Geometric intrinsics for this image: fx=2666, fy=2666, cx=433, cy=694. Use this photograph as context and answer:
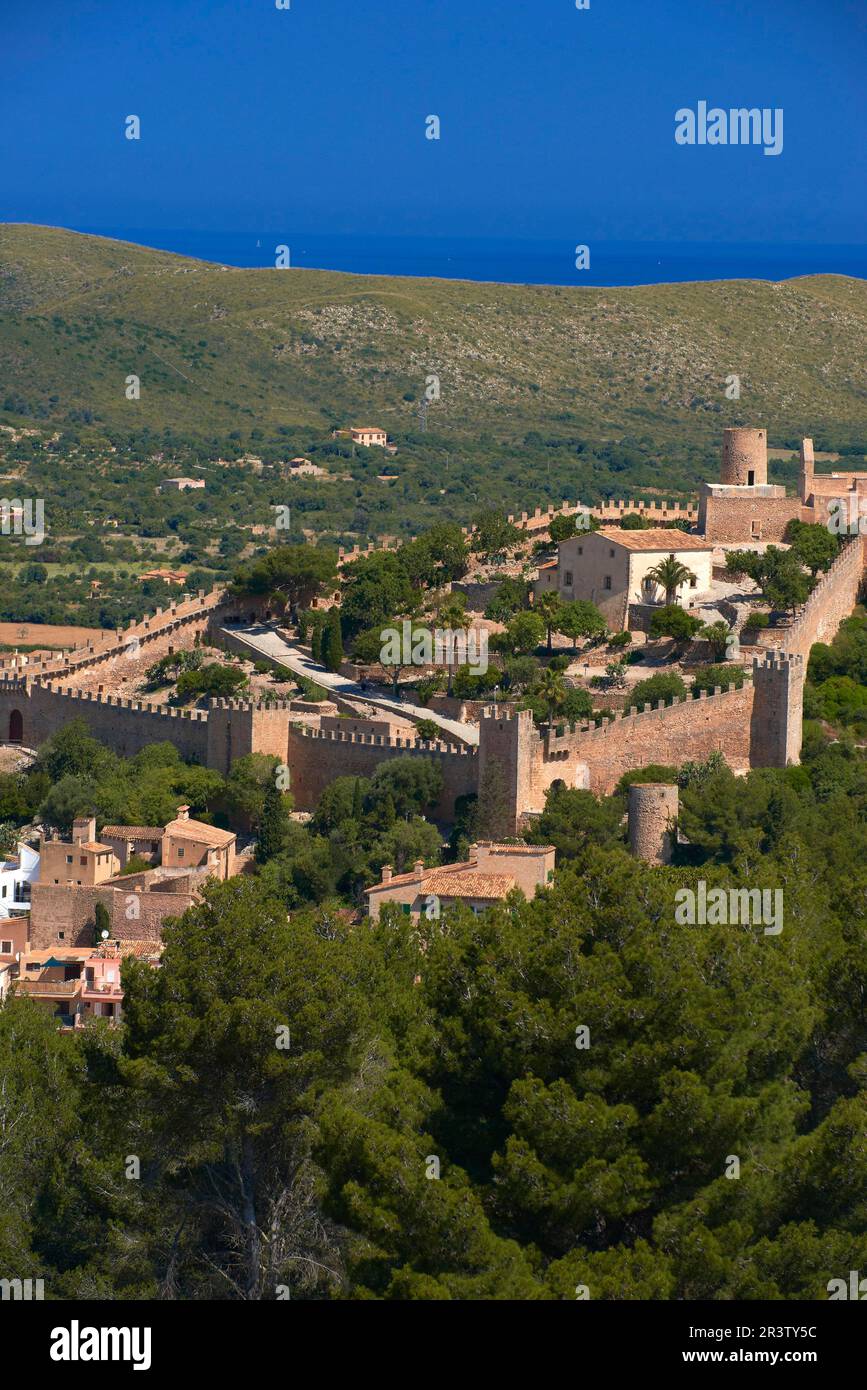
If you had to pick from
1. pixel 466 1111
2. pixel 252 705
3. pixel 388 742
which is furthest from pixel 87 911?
pixel 466 1111

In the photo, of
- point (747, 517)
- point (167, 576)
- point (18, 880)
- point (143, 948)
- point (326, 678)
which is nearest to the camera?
point (143, 948)

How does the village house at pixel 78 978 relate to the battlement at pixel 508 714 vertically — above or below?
below

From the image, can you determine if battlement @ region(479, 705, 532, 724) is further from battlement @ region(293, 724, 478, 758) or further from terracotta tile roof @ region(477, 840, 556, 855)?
terracotta tile roof @ region(477, 840, 556, 855)

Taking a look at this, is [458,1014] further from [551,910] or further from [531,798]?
[531,798]

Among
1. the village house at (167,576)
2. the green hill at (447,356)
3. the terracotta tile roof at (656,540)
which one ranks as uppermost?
the green hill at (447,356)

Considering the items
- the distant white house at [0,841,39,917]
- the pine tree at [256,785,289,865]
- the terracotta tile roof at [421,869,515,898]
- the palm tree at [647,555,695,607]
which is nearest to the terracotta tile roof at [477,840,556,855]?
the terracotta tile roof at [421,869,515,898]

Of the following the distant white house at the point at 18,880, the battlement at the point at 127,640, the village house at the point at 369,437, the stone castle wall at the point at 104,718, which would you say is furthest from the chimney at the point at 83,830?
the village house at the point at 369,437

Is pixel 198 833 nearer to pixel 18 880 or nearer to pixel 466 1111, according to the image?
pixel 18 880

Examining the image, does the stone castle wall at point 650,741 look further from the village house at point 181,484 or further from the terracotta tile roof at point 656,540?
the village house at point 181,484
